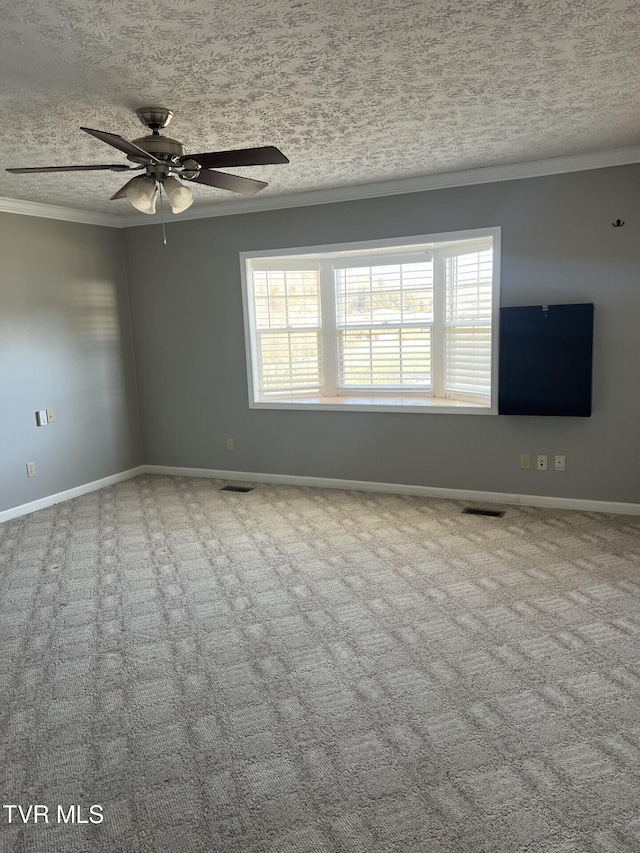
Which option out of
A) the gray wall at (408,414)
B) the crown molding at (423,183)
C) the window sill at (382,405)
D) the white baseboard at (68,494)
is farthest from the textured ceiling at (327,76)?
the white baseboard at (68,494)

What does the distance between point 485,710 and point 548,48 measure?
2.66 meters

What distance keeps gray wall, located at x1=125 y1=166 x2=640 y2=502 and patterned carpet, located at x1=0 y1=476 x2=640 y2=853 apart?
64cm

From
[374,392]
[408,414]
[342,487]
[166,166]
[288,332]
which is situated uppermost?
[166,166]

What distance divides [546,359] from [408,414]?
119cm

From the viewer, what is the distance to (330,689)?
2.41 meters

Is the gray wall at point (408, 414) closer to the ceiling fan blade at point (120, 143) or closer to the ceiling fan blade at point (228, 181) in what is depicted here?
the ceiling fan blade at point (228, 181)

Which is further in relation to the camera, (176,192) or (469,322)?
(469,322)

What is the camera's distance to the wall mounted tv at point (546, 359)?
4109mm

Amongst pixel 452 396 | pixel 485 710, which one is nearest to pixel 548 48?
pixel 485 710

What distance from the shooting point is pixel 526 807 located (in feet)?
5.88

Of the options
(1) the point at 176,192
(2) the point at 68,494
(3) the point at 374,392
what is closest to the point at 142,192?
(1) the point at 176,192

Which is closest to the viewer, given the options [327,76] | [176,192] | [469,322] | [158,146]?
[327,76]

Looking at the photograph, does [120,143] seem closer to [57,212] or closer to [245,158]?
[245,158]

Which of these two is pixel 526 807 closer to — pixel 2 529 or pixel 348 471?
pixel 348 471
